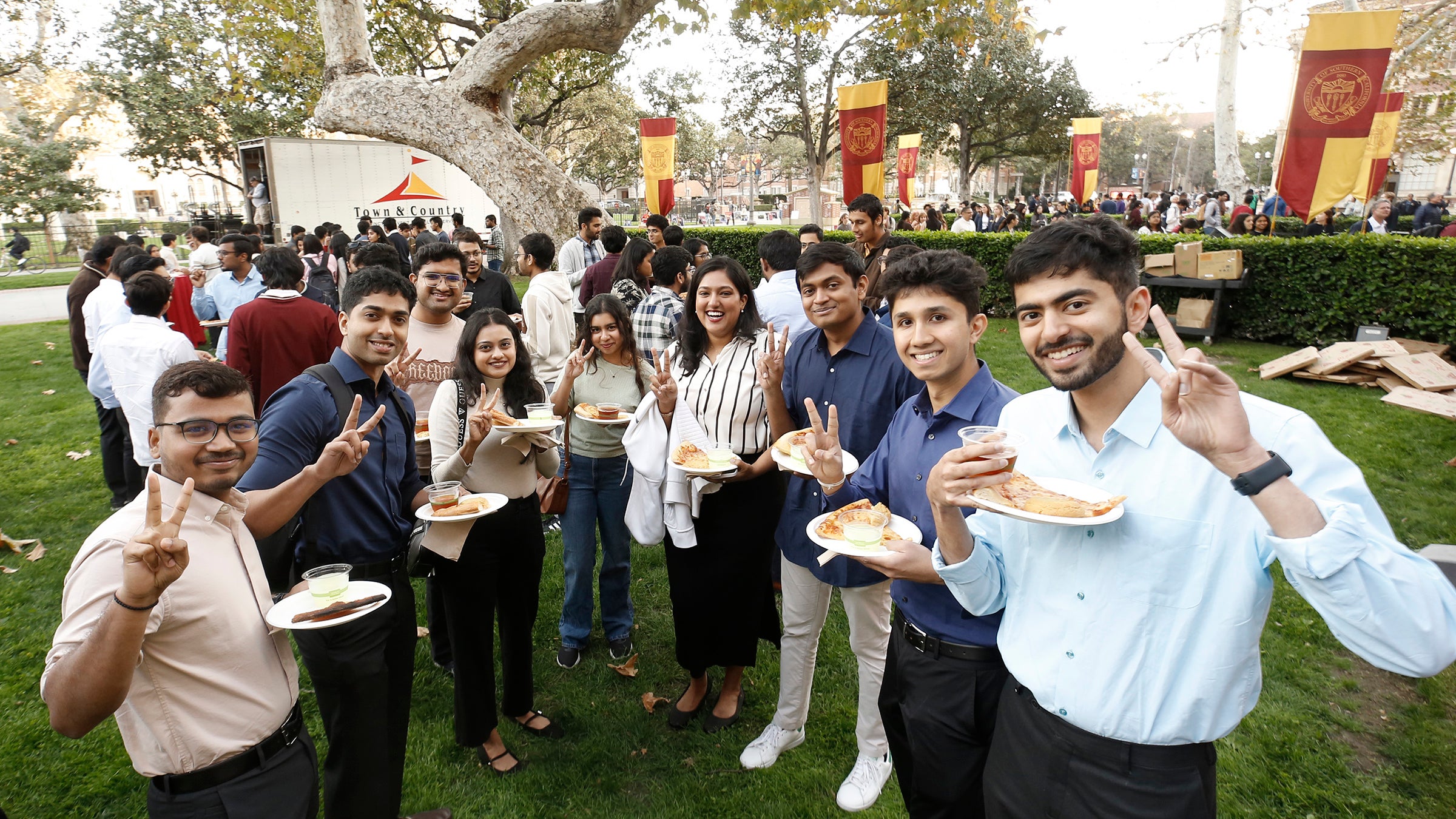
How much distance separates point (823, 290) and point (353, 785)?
109 inches

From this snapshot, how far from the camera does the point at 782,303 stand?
18.5 ft

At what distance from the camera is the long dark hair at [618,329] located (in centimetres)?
432

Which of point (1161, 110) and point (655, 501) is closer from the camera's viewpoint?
point (655, 501)

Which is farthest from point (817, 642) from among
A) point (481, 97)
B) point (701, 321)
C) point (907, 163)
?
point (907, 163)

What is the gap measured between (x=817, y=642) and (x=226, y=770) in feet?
7.94

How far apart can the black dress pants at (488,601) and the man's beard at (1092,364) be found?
2.68 m

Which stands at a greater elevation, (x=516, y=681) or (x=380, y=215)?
(x=380, y=215)

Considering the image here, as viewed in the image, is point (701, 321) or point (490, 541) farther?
point (701, 321)

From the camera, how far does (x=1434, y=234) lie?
55.2 ft

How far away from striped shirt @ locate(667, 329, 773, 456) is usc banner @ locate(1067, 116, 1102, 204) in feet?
75.0

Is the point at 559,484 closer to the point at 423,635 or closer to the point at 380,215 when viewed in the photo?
the point at 423,635

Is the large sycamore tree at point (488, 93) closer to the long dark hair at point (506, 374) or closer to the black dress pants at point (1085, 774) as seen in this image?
the long dark hair at point (506, 374)

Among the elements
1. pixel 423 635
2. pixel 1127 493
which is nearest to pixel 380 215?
pixel 423 635

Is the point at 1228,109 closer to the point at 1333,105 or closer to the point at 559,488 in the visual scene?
the point at 1333,105
